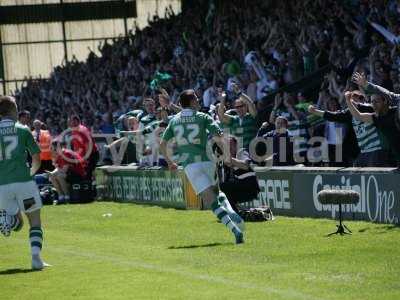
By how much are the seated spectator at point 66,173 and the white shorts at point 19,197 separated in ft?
43.7

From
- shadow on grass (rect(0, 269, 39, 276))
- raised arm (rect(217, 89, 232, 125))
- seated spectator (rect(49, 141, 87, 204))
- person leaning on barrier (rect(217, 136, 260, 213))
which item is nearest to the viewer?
shadow on grass (rect(0, 269, 39, 276))

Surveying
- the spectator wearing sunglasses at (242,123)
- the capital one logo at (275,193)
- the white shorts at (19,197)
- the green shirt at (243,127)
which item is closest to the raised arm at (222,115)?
the spectator wearing sunglasses at (242,123)

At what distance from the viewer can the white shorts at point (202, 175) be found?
15016 millimetres

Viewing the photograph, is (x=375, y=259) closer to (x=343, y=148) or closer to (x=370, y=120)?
(x=370, y=120)

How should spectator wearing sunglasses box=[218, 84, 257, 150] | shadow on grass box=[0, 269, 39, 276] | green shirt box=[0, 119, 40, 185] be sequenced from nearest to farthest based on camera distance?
shadow on grass box=[0, 269, 39, 276] → green shirt box=[0, 119, 40, 185] → spectator wearing sunglasses box=[218, 84, 257, 150]

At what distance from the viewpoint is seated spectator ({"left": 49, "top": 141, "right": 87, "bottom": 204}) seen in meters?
26.8

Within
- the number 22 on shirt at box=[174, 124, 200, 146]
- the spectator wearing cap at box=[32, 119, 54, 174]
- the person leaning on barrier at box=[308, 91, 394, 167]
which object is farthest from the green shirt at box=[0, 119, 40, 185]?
the spectator wearing cap at box=[32, 119, 54, 174]

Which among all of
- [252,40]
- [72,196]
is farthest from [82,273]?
[252,40]

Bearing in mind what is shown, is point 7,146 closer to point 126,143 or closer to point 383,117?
point 383,117

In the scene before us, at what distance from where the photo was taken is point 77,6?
158ft

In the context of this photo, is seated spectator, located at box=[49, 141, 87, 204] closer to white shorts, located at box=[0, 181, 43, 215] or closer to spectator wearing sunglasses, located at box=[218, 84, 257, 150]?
spectator wearing sunglasses, located at box=[218, 84, 257, 150]

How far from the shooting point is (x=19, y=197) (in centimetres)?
1335

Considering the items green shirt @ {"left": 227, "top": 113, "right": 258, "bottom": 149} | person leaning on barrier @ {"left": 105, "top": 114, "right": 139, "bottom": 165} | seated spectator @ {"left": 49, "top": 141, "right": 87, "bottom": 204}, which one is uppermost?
green shirt @ {"left": 227, "top": 113, "right": 258, "bottom": 149}

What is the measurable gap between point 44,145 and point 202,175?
13561 millimetres
